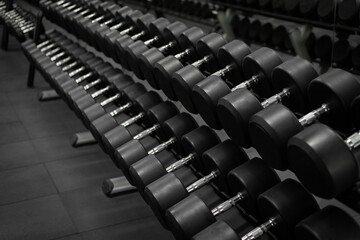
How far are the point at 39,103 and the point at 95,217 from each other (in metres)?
1.77

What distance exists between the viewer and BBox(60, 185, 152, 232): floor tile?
2273 millimetres

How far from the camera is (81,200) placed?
2.45 meters

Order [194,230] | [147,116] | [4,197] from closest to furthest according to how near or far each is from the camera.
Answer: [194,230] → [147,116] → [4,197]

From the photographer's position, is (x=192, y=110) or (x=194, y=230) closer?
(x=194, y=230)

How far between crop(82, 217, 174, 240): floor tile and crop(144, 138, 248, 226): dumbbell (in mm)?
585

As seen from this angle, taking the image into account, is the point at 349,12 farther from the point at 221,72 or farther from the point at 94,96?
the point at 94,96

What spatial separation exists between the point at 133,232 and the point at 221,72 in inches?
36.7

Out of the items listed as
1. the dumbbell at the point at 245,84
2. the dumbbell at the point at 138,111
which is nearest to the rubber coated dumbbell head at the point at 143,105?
the dumbbell at the point at 138,111

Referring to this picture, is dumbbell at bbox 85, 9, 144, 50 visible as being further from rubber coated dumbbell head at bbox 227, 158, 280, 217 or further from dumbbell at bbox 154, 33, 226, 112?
rubber coated dumbbell head at bbox 227, 158, 280, 217

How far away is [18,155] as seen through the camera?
2.92 metres

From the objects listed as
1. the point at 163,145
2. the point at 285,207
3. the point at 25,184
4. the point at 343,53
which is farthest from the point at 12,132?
the point at 285,207

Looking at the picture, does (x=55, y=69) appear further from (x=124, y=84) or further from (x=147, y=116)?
(x=147, y=116)

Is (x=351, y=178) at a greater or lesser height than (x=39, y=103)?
greater

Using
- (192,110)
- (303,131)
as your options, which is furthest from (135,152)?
(303,131)
